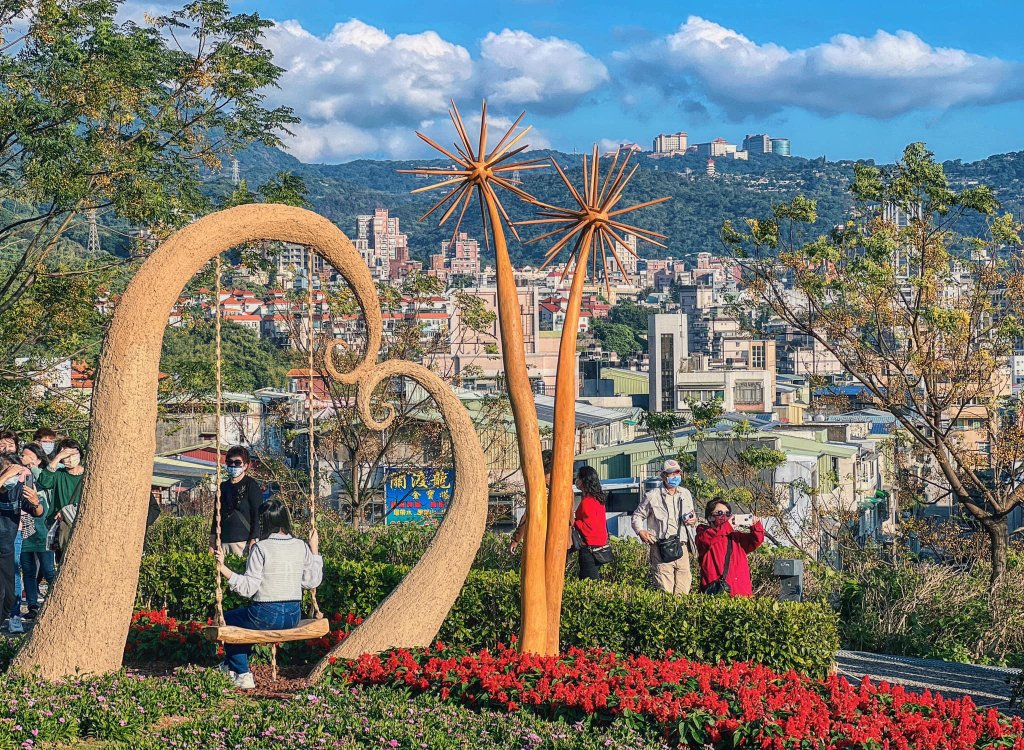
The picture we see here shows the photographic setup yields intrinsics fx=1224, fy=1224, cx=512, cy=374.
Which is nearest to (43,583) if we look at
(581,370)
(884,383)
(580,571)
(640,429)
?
(580,571)

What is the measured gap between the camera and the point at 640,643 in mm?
7188

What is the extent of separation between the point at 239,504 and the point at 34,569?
1.86 metres

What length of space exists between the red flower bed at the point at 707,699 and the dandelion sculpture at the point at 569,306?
19.4 inches

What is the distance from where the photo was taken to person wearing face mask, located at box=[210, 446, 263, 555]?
734 centimetres

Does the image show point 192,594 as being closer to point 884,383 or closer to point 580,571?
point 580,571

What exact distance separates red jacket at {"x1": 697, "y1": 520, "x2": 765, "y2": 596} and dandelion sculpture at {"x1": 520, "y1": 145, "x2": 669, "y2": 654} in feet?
3.94

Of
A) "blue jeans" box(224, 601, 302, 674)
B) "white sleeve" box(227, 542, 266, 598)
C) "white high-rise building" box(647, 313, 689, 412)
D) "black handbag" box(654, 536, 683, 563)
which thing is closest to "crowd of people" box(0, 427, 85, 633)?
"blue jeans" box(224, 601, 302, 674)

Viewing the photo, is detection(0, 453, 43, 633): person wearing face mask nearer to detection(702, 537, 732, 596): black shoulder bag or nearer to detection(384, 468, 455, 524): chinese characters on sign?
detection(702, 537, 732, 596): black shoulder bag

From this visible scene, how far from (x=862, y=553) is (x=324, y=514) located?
523cm

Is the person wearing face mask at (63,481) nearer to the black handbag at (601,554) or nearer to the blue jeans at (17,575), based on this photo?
the blue jeans at (17,575)

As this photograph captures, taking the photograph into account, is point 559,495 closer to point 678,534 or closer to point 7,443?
point 678,534

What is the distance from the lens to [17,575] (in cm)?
828

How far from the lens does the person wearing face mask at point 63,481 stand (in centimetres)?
802

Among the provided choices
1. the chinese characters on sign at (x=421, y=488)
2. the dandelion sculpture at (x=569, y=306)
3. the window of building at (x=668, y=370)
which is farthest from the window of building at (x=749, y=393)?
the dandelion sculpture at (x=569, y=306)
